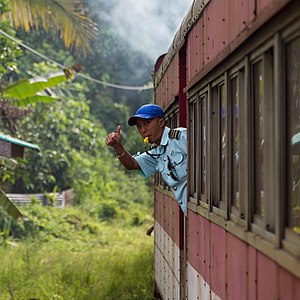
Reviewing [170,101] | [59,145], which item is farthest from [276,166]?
[59,145]

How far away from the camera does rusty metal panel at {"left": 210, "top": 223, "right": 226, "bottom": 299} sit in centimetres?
449

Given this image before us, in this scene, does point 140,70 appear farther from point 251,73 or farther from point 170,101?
point 251,73

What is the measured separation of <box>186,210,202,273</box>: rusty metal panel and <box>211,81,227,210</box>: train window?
671 mm

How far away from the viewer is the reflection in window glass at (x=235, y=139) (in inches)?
168

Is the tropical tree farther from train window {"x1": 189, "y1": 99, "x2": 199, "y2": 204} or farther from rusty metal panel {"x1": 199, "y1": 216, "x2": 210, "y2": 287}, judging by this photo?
rusty metal panel {"x1": 199, "y1": 216, "x2": 210, "y2": 287}

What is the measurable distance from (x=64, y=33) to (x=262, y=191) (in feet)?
29.3

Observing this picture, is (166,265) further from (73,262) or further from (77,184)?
(77,184)

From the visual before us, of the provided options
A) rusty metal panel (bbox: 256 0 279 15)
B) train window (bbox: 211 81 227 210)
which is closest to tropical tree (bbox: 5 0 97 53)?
train window (bbox: 211 81 227 210)

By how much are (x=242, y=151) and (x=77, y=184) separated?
2072cm

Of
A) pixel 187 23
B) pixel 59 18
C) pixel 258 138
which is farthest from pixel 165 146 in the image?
pixel 59 18

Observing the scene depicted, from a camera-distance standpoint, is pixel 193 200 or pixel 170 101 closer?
pixel 193 200

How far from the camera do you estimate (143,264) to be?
13.4m

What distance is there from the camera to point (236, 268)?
4.07m

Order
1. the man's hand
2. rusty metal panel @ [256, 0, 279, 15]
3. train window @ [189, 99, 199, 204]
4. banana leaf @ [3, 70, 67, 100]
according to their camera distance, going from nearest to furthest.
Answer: rusty metal panel @ [256, 0, 279, 15] < train window @ [189, 99, 199, 204] < the man's hand < banana leaf @ [3, 70, 67, 100]
